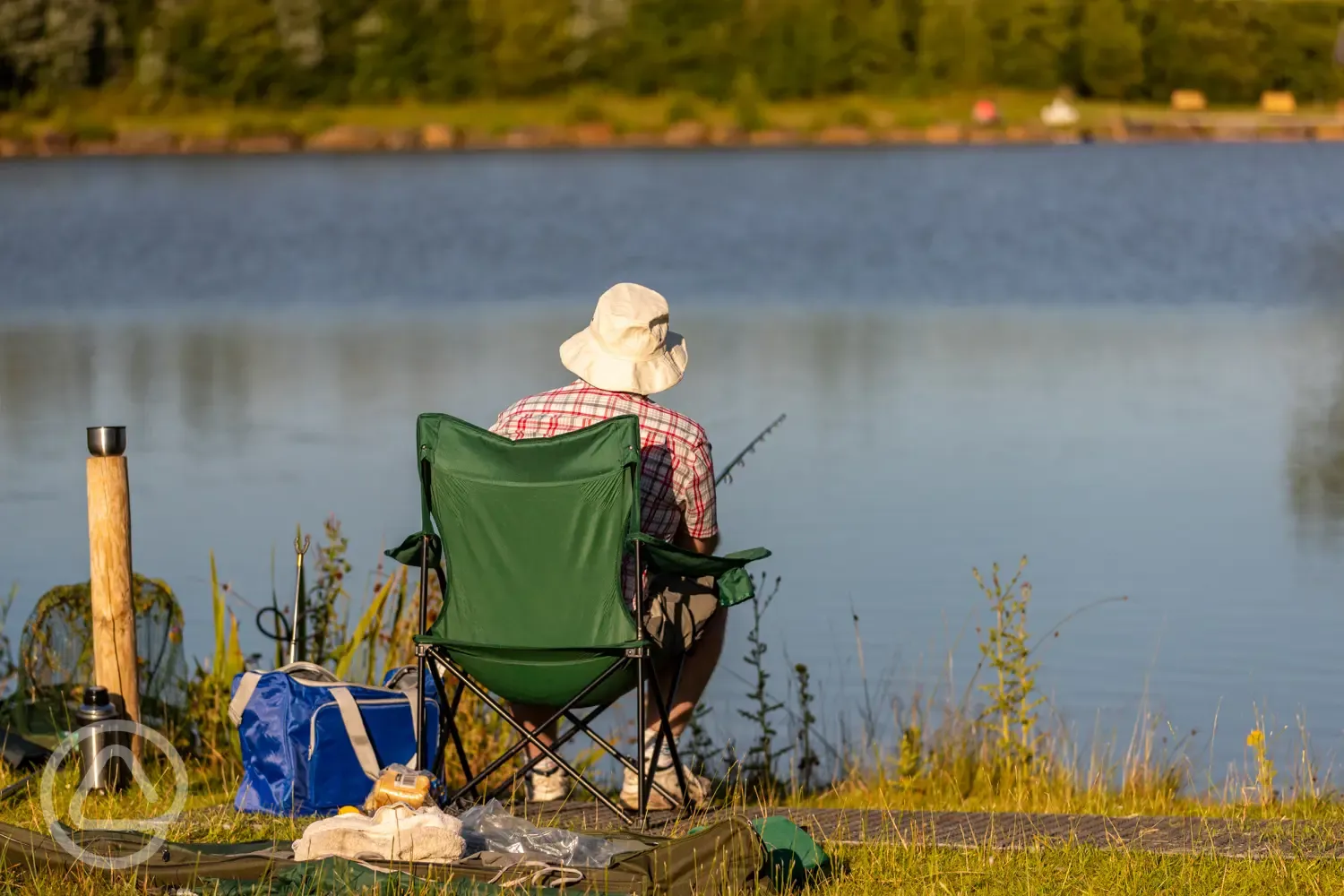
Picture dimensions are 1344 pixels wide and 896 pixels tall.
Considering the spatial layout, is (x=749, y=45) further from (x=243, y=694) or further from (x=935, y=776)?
(x=243, y=694)

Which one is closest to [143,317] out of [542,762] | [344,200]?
[542,762]

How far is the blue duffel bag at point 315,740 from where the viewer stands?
3.82 meters

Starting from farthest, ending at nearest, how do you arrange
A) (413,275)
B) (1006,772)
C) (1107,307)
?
(413,275) < (1107,307) < (1006,772)

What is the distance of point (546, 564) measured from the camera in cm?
371

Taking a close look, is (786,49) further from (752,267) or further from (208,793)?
(208,793)

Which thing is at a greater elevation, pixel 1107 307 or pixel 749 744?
pixel 1107 307

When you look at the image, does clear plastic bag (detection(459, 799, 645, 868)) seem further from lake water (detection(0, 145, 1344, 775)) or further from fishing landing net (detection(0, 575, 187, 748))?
lake water (detection(0, 145, 1344, 775))

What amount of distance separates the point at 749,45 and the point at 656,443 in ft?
217

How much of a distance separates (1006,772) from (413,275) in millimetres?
18956

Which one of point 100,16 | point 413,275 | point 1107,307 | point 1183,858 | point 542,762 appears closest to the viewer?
point 1183,858

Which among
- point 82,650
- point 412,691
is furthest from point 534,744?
point 82,650

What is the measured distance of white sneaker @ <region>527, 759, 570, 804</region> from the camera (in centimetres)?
404

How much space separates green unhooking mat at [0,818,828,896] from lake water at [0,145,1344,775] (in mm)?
2535

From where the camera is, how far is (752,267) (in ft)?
76.8
